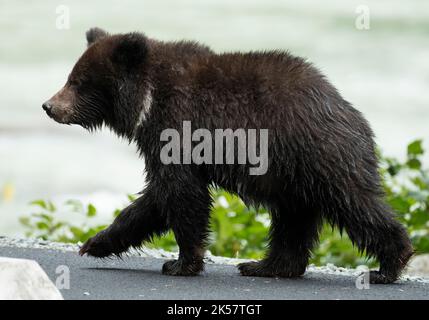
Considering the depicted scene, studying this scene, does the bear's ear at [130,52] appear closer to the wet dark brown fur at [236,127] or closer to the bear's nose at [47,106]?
the wet dark brown fur at [236,127]

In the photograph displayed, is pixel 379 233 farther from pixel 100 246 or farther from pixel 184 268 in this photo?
pixel 100 246

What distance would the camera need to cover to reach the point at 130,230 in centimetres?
832

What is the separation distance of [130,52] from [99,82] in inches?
14.9

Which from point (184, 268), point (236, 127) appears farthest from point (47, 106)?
point (184, 268)

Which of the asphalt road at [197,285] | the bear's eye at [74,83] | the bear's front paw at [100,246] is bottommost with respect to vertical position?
the asphalt road at [197,285]

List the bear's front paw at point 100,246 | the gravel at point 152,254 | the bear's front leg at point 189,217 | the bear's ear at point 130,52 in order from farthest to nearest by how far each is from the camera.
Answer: the gravel at point 152,254 < the bear's front paw at point 100,246 < the bear's ear at point 130,52 < the bear's front leg at point 189,217

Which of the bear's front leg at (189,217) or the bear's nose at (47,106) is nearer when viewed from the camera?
the bear's front leg at (189,217)

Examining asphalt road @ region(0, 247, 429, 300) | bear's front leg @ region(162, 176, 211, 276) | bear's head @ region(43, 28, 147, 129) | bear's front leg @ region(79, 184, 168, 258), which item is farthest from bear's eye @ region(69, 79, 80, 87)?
asphalt road @ region(0, 247, 429, 300)

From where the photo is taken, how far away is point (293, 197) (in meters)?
7.84

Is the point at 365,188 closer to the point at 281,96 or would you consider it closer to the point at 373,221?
the point at 373,221

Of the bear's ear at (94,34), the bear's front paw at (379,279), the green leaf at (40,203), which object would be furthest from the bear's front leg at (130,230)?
the green leaf at (40,203)

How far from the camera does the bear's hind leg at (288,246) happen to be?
27.1 ft

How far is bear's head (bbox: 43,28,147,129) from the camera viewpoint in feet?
26.6

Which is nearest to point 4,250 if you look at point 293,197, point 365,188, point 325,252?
point 293,197
